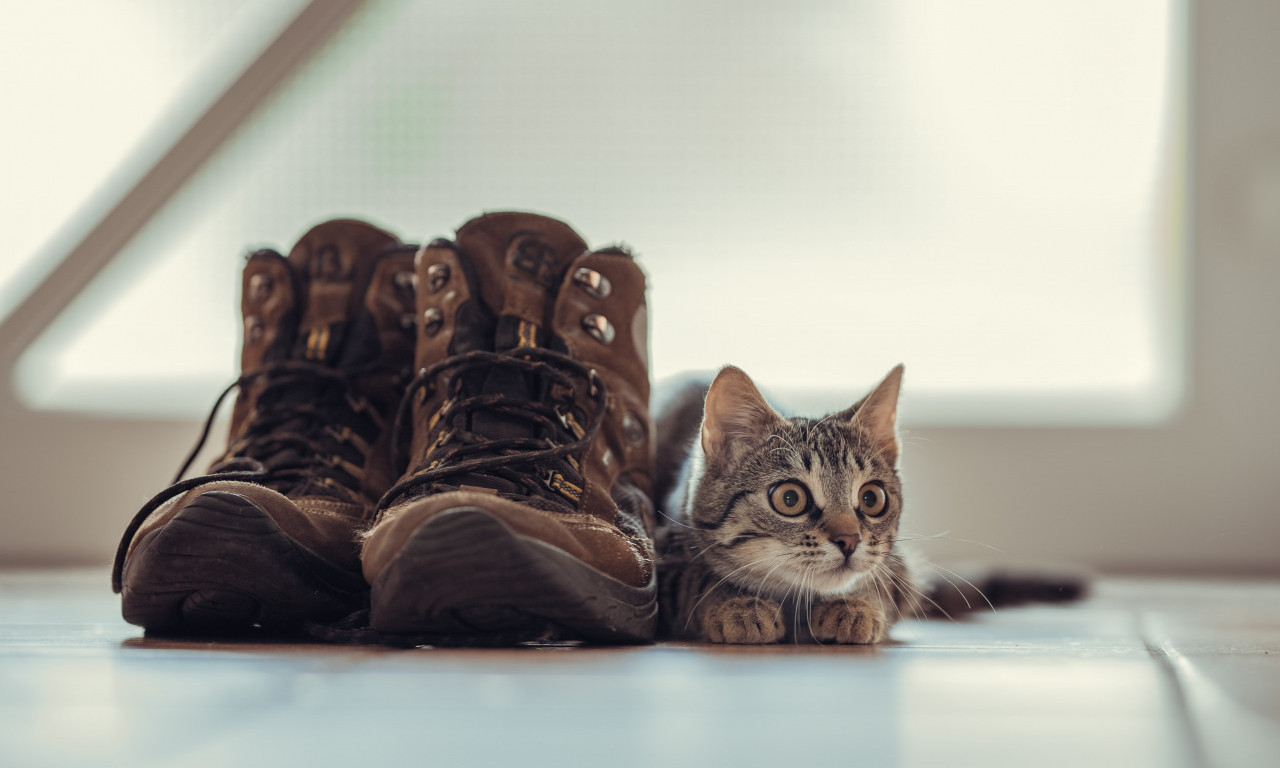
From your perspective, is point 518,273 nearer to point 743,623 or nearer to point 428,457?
point 428,457

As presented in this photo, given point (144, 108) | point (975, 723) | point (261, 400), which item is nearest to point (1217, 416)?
point (975, 723)

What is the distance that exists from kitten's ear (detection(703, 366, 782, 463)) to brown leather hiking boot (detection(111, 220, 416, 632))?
417mm

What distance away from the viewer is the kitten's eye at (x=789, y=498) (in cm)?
106

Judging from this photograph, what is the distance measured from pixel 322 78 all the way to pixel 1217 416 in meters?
2.22

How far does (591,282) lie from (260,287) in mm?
477

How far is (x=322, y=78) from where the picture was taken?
7.06ft

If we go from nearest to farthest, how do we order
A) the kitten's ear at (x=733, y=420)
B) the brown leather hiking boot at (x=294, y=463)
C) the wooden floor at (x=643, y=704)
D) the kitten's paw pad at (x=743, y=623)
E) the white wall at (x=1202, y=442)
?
the wooden floor at (x=643, y=704) → the brown leather hiking boot at (x=294, y=463) → the kitten's paw pad at (x=743, y=623) → the kitten's ear at (x=733, y=420) → the white wall at (x=1202, y=442)

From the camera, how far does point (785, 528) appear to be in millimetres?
1046

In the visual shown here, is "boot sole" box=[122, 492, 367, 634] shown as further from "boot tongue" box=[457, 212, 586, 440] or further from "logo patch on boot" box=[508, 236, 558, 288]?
"logo patch on boot" box=[508, 236, 558, 288]

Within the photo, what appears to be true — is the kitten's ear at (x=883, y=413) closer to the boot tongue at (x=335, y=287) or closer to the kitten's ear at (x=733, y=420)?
the kitten's ear at (x=733, y=420)

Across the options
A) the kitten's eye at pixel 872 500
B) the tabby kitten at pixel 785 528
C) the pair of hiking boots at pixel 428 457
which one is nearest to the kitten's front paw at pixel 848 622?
the tabby kitten at pixel 785 528

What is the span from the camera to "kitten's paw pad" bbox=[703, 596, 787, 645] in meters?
1.00

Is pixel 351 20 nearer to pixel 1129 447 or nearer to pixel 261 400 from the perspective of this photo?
pixel 261 400

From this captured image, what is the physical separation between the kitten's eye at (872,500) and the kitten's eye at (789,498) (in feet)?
0.25
